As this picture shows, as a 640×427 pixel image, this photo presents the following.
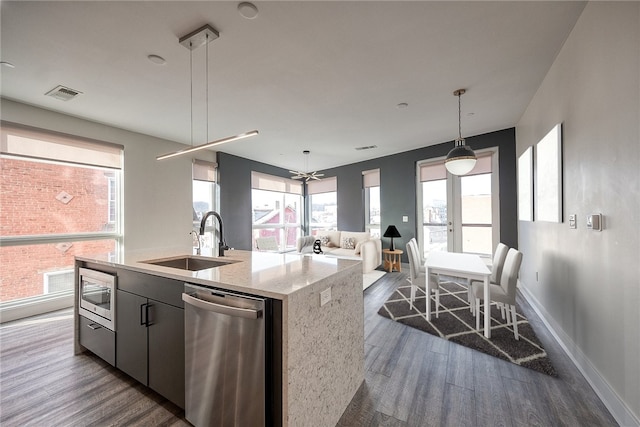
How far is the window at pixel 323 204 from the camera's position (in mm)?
7520

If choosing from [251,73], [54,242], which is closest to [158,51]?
[251,73]

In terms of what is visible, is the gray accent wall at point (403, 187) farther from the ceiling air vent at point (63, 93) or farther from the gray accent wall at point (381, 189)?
the ceiling air vent at point (63, 93)

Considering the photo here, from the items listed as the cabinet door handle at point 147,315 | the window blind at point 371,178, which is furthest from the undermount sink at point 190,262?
the window blind at point 371,178

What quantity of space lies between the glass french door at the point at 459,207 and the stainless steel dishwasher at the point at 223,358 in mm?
4818

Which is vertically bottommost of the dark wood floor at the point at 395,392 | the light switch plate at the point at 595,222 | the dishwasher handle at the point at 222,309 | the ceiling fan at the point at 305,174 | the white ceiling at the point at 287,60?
the dark wood floor at the point at 395,392

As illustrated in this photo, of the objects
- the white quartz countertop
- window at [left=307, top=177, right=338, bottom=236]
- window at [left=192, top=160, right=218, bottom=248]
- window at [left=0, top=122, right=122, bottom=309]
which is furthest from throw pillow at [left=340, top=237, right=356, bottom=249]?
window at [left=0, top=122, right=122, bottom=309]

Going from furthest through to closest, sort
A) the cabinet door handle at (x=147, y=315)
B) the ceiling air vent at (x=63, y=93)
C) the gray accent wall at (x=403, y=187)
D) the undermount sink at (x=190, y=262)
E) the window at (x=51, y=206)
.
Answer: the gray accent wall at (x=403, y=187) < the window at (x=51, y=206) < the ceiling air vent at (x=63, y=93) < the undermount sink at (x=190, y=262) < the cabinet door handle at (x=147, y=315)

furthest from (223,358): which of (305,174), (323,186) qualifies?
(323,186)

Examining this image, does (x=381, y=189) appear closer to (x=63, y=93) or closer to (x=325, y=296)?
(x=325, y=296)

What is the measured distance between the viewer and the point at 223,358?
4.17 feet

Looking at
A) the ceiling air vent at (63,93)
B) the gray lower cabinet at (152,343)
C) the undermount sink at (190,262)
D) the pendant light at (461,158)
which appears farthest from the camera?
the pendant light at (461,158)

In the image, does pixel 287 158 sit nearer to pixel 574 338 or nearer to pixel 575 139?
pixel 575 139

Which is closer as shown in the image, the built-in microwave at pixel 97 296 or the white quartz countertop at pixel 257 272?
the white quartz countertop at pixel 257 272

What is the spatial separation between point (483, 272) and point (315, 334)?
2040 mm
